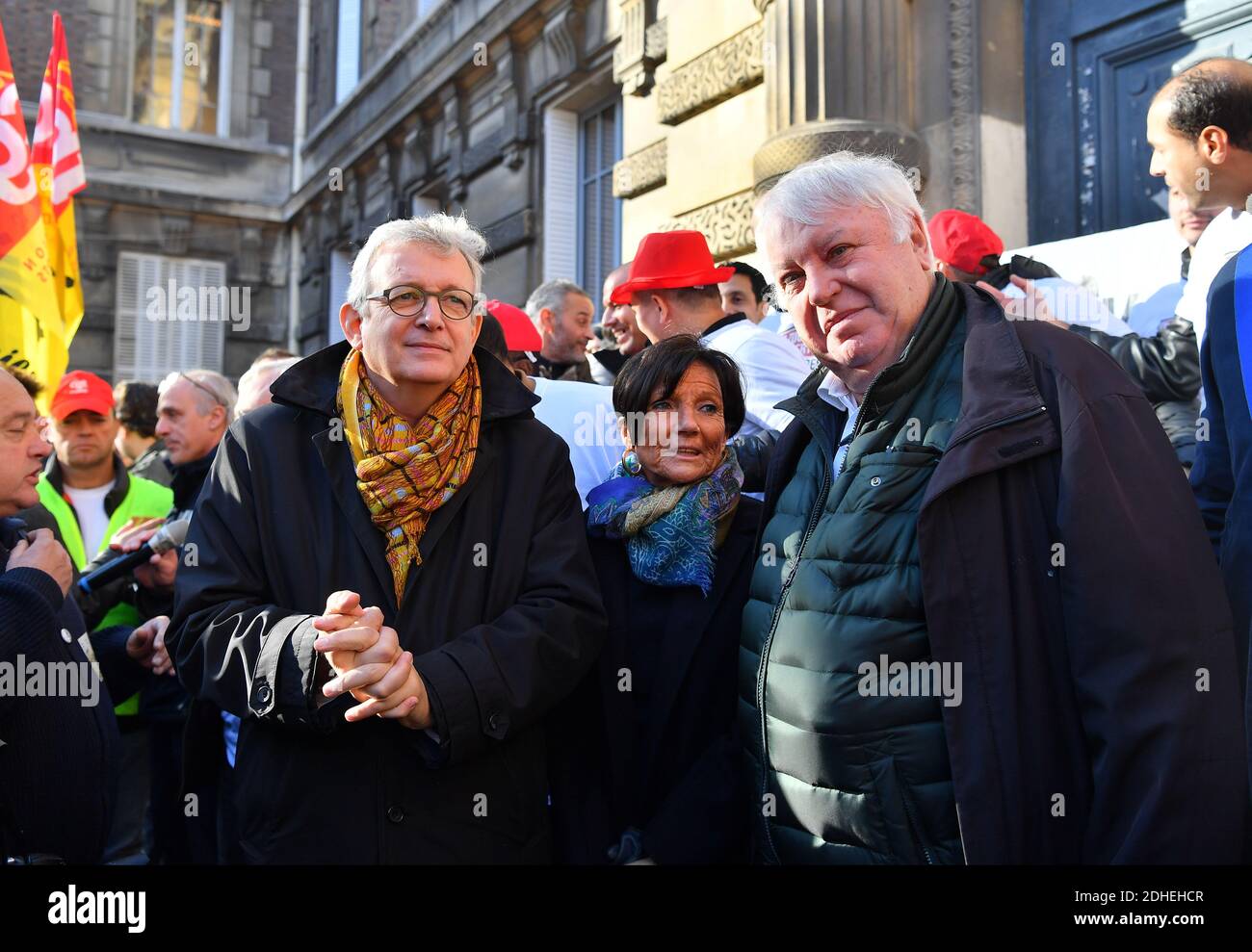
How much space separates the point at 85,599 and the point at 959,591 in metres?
2.79

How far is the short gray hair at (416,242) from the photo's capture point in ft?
7.76

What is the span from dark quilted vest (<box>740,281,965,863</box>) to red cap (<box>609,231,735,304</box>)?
73.4 inches

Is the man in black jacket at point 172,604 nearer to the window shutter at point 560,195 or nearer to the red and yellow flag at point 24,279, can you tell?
A: the red and yellow flag at point 24,279

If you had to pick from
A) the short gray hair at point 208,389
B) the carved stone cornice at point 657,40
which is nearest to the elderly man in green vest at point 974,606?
the short gray hair at point 208,389

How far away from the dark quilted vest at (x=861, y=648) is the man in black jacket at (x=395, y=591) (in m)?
0.43

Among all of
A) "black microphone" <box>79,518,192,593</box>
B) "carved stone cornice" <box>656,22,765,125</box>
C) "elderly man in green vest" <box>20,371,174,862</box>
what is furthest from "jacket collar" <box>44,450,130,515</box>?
"carved stone cornice" <box>656,22,765,125</box>

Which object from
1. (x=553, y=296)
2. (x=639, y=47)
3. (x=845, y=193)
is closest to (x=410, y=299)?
(x=845, y=193)

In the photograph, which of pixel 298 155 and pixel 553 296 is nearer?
pixel 553 296

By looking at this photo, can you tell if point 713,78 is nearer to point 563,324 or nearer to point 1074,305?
point 563,324

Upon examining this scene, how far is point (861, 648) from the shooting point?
6.09 ft

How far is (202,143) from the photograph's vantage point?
1756cm

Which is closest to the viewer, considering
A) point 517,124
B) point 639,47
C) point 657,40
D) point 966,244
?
point 966,244

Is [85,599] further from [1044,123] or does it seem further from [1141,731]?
[1044,123]

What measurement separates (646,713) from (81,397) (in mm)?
3186
